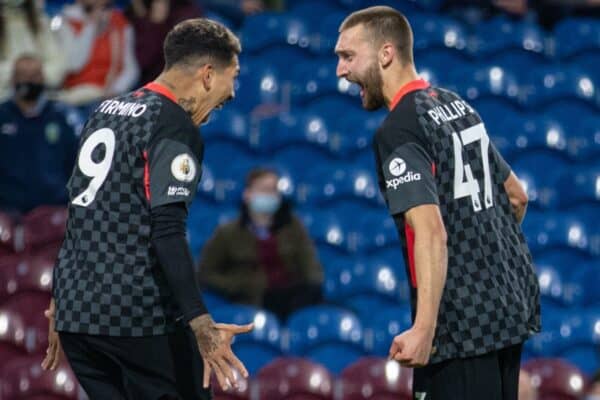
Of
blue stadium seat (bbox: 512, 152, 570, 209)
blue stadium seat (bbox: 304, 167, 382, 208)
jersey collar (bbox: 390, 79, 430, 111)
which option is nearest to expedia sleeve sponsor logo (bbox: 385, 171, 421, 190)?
jersey collar (bbox: 390, 79, 430, 111)

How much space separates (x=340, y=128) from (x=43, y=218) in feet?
7.29

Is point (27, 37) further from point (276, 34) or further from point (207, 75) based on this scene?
point (207, 75)

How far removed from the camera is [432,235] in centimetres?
344

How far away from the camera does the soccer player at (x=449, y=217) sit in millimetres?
3514

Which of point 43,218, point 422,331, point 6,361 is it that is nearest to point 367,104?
point 422,331

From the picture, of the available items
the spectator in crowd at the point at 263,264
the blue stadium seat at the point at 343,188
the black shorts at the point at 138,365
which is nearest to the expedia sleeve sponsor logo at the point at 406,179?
the black shorts at the point at 138,365

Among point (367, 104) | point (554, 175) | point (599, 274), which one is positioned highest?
point (367, 104)

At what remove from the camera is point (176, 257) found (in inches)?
138

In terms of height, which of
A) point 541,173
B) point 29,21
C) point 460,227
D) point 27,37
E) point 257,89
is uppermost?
point 29,21

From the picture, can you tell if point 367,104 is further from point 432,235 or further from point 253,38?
point 253,38

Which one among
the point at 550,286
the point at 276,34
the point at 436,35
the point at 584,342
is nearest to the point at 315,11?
the point at 276,34

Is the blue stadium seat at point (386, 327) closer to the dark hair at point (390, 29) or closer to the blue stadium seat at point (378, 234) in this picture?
the blue stadium seat at point (378, 234)

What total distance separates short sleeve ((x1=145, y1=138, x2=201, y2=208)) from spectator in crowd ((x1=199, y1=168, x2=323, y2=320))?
326cm

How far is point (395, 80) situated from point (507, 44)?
5.61 m
